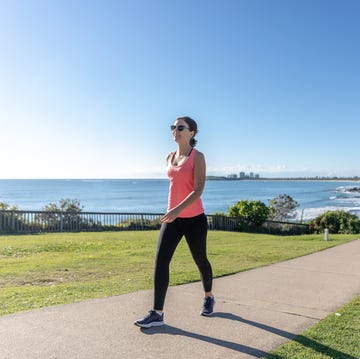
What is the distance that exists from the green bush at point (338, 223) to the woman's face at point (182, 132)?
58.1 feet

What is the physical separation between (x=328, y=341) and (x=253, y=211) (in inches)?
717

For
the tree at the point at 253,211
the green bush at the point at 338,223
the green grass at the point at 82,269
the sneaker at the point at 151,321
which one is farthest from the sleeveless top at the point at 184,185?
the tree at the point at 253,211

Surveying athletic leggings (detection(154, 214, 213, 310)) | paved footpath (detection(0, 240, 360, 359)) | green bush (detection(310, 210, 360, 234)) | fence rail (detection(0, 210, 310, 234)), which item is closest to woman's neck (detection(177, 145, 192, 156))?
athletic leggings (detection(154, 214, 213, 310))

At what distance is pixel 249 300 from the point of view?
482cm

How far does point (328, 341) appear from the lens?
3.46 meters

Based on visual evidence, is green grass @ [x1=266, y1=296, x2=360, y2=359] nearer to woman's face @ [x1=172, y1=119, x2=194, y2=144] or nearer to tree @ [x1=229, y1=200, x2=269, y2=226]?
woman's face @ [x1=172, y1=119, x2=194, y2=144]

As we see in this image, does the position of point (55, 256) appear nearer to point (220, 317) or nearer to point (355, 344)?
point (220, 317)

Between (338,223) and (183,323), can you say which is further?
(338,223)

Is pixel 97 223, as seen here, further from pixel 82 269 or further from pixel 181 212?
pixel 181 212

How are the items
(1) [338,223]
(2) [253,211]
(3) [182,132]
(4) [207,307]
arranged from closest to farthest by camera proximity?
1. (3) [182,132]
2. (4) [207,307]
3. (1) [338,223]
4. (2) [253,211]

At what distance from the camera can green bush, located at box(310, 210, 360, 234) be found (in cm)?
1992

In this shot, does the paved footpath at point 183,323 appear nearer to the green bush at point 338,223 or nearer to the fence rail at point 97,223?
the fence rail at point 97,223

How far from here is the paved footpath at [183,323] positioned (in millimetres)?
3201

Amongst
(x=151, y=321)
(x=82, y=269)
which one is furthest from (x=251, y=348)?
(x=82, y=269)
